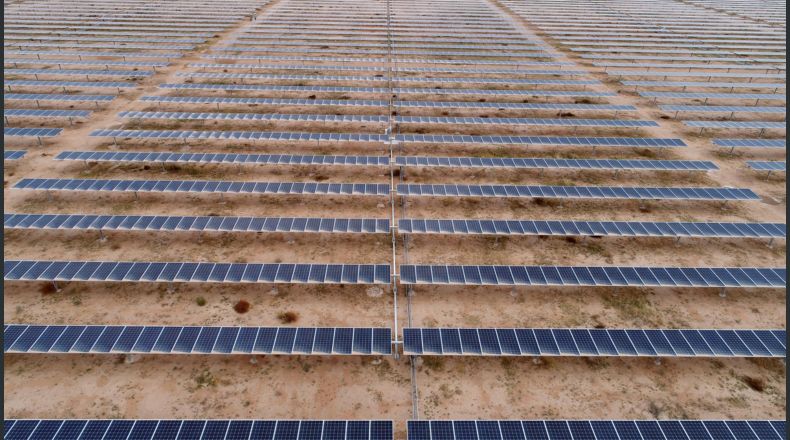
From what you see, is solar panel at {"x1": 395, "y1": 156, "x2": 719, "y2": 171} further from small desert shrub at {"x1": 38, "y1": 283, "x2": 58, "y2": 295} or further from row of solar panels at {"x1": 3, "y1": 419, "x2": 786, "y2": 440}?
small desert shrub at {"x1": 38, "y1": 283, "x2": 58, "y2": 295}

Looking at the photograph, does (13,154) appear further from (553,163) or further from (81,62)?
(553,163)

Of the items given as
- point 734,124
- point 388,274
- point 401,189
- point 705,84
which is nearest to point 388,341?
point 388,274

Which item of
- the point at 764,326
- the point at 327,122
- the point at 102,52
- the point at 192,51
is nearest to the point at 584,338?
the point at 764,326

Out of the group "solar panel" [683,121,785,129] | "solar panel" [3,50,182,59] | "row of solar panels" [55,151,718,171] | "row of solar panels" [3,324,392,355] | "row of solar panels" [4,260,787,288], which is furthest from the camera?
"solar panel" [3,50,182,59]

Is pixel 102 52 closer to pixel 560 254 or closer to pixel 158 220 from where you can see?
pixel 158 220

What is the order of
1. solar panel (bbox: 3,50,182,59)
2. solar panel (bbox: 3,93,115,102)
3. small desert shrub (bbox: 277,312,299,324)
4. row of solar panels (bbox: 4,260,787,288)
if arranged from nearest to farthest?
small desert shrub (bbox: 277,312,299,324), row of solar panels (bbox: 4,260,787,288), solar panel (bbox: 3,93,115,102), solar panel (bbox: 3,50,182,59)

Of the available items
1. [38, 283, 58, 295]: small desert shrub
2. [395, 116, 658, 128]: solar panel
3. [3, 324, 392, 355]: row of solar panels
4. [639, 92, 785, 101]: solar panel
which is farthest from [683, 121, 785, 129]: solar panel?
[38, 283, 58, 295]: small desert shrub
